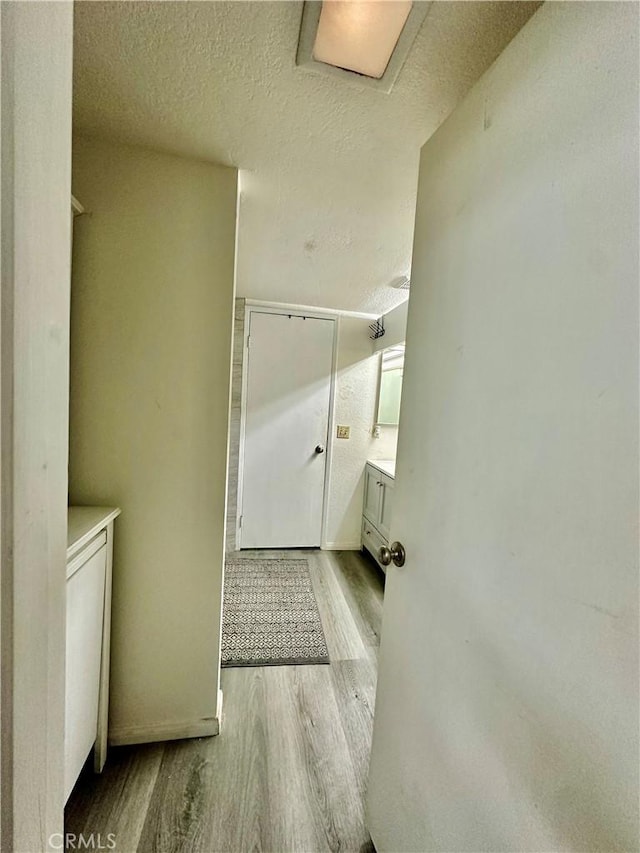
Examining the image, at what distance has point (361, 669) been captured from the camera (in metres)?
1.75

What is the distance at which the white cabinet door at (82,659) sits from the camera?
93 centimetres

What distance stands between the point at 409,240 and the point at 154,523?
174 cm

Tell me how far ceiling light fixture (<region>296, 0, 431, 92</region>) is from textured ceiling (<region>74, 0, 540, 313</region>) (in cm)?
3

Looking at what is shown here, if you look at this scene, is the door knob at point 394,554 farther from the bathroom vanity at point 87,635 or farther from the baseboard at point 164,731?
the baseboard at point 164,731

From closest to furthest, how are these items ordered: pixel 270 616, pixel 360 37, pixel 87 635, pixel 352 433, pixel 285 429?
1. pixel 360 37
2. pixel 87 635
3. pixel 270 616
4. pixel 285 429
5. pixel 352 433

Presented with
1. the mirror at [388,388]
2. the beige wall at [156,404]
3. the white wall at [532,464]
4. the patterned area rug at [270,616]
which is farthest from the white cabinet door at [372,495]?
the white wall at [532,464]

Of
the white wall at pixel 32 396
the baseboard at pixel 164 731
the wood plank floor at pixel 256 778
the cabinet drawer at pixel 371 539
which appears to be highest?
the white wall at pixel 32 396

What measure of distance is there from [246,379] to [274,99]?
2.07 metres

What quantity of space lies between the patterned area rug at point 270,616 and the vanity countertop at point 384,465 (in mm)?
1035

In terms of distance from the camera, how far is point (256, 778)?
120 cm

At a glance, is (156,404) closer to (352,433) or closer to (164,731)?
(164,731)

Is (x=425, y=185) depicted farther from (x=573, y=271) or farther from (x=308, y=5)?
(x=573, y=271)

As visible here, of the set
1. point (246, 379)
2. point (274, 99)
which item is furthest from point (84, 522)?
point (246, 379)

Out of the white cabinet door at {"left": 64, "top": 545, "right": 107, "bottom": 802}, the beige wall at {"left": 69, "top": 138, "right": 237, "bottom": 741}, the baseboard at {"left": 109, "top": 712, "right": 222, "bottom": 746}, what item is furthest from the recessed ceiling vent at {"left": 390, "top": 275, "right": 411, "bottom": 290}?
the baseboard at {"left": 109, "top": 712, "right": 222, "bottom": 746}
